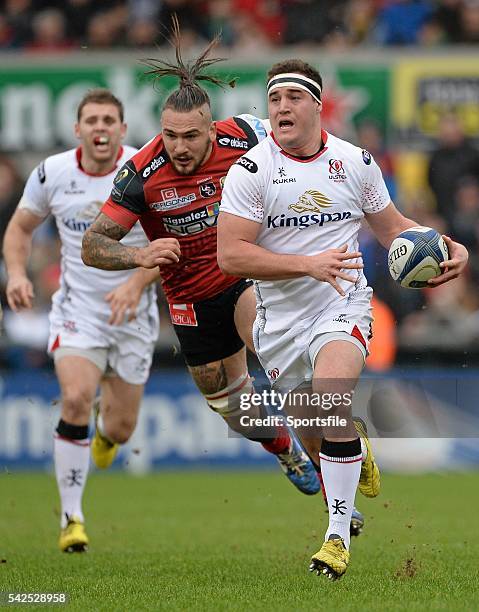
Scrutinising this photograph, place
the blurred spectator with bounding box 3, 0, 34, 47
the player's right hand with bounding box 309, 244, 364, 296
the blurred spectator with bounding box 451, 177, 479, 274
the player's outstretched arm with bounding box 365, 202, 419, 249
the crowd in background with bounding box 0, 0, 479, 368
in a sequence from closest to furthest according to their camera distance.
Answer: the player's right hand with bounding box 309, 244, 364, 296, the player's outstretched arm with bounding box 365, 202, 419, 249, the crowd in background with bounding box 0, 0, 479, 368, the blurred spectator with bounding box 451, 177, 479, 274, the blurred spectator with bounding box 3, 0, 34, 47

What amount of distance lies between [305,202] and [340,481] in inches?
66.2

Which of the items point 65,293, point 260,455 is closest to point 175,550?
point 65,293

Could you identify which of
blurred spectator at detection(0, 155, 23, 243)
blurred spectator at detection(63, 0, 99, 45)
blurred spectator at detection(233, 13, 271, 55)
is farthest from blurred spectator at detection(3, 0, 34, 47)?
blurred spectator at detection(233, 13, 271, 55)

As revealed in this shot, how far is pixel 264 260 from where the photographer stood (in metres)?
7.35

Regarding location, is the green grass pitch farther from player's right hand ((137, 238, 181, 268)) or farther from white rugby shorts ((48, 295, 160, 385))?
player's right hand ((137, 238, 181, 268))

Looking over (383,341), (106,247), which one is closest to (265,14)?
(383,341)

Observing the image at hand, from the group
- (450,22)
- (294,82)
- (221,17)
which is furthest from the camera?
(221,17)

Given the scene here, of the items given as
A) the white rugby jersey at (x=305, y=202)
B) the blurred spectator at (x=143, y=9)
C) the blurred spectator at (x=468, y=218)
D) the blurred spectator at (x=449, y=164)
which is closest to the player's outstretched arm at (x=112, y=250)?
the white rugby jersey at (x=305, y=202)

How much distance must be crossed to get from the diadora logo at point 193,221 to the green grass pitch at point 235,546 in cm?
225

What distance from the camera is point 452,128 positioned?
17438mm

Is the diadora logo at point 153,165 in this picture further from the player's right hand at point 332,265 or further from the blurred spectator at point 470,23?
the blurred spectator at point 470,23

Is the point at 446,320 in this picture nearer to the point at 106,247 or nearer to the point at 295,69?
the point at 106,247

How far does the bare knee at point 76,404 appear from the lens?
9672 millimetres

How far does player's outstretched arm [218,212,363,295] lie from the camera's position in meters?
7.16
